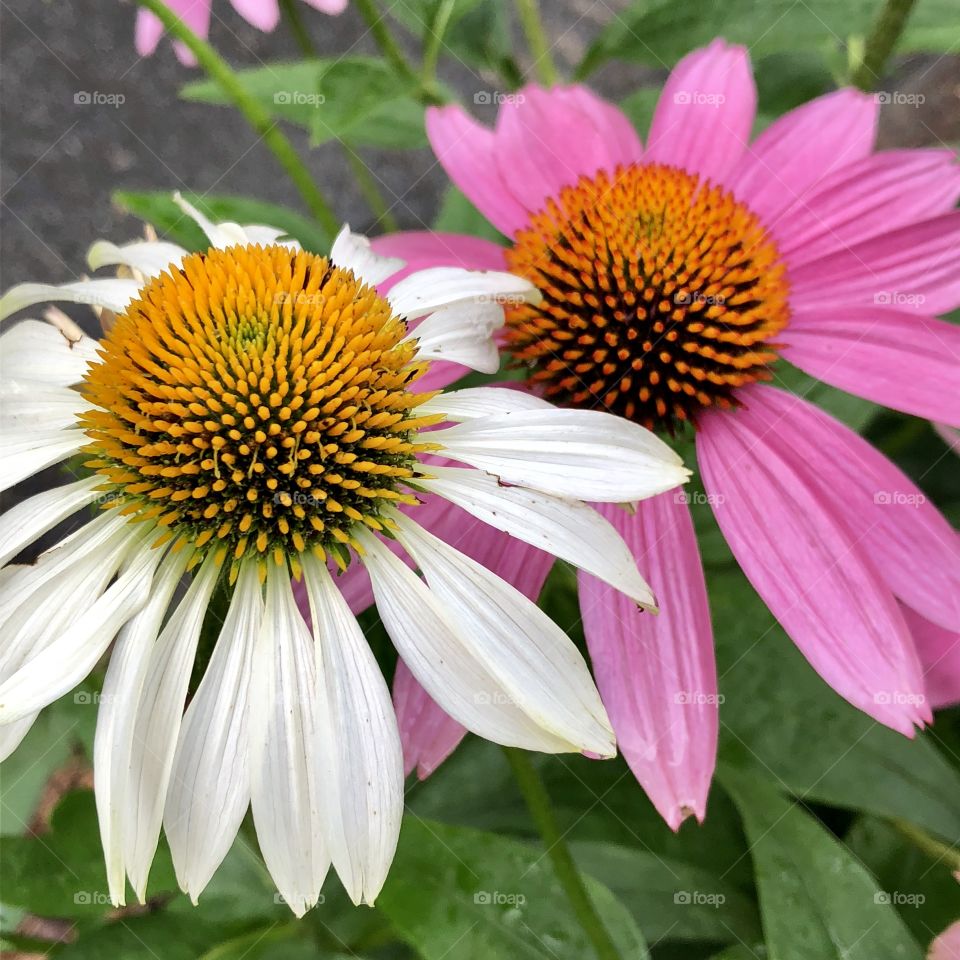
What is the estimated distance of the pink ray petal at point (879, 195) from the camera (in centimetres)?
76

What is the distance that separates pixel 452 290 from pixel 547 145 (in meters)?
0.26

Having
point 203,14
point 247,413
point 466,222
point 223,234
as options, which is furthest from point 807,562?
point 203,14

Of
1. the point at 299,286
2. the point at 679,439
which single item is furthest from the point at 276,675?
the point at 679,439

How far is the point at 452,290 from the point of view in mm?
642

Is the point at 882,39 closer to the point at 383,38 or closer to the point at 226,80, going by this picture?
the point at 383,38

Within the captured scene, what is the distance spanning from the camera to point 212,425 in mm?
562

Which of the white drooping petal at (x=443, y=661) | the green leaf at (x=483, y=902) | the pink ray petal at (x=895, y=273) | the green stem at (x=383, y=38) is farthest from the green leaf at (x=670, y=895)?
the green stem at (x=383, y=38)

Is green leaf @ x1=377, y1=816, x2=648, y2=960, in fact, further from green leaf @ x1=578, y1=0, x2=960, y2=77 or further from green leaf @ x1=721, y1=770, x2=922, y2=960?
green leaf @ x1=578, y1=0, x2=960, y2=77


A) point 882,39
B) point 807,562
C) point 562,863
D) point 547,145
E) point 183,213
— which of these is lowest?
point 562,863

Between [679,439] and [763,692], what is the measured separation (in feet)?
0.77

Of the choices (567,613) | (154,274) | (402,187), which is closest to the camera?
(154,274)

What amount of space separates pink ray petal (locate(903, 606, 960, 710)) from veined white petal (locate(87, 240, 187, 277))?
2.12 feet

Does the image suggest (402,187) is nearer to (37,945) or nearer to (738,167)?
(738,167)

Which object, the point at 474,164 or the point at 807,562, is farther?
the point at 474,164
